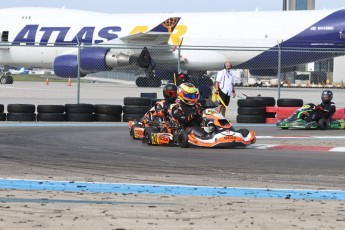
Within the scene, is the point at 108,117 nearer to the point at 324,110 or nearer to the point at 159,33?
the point at 324,110

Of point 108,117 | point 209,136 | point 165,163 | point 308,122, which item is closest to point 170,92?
point 209,136

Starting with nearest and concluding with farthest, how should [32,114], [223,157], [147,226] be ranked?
[147,226]
[223,157]
[32,114]

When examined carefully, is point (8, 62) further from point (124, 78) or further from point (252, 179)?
point (252, 179)

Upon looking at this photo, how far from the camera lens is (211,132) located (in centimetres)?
1480

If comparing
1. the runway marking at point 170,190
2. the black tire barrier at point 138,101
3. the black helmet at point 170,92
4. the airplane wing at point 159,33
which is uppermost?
the airplane wing at point 159,33

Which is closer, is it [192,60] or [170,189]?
[170,189]

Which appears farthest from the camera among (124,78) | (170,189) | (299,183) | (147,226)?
(124,78)

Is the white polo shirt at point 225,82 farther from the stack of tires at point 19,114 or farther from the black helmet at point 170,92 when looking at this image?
the black helmet at point 170,92

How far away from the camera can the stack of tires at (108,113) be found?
877 inches

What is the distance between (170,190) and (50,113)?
13.1 metres

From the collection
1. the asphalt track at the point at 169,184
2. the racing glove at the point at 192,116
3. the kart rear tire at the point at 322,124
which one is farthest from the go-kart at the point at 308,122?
the racing glove at the point at 192,116

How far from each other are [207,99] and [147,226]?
1503cm

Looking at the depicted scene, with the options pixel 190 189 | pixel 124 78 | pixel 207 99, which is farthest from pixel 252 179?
pixel 124 78

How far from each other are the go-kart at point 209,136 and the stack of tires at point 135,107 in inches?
265
